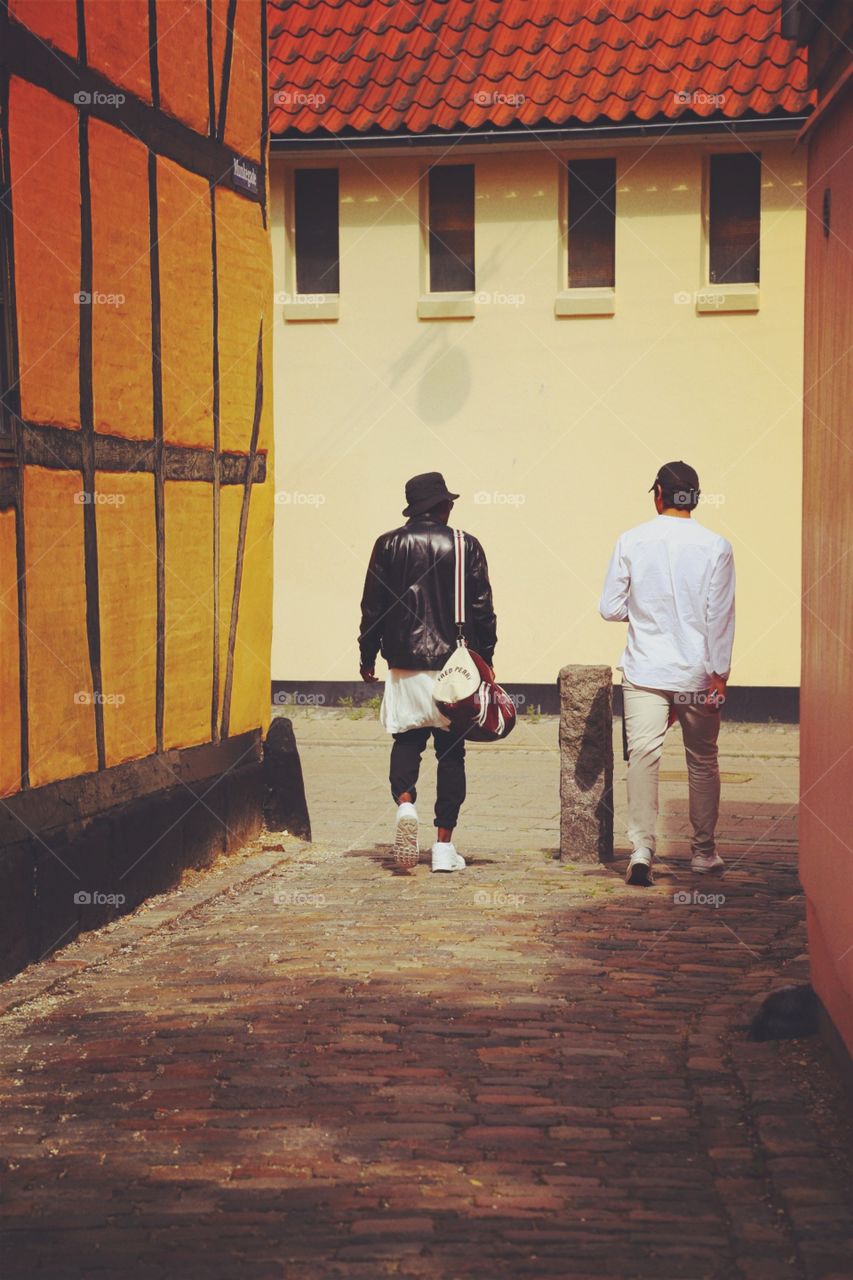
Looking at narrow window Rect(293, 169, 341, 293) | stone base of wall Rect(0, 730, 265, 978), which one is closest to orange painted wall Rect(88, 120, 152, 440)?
stone base of wall Rect(0, 730, 265, 978)

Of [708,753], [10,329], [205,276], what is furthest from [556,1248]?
[205,276]

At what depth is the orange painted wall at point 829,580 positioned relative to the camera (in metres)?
5.14

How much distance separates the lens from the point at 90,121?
25.0 ft

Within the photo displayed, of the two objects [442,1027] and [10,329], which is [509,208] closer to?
[10,329]

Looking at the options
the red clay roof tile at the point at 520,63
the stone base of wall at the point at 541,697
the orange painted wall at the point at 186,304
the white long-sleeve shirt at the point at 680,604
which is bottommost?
the stone base of wall at the point at 541,697

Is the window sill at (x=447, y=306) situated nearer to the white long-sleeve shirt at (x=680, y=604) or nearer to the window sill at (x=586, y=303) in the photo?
the window sill at (x=586, y=303)

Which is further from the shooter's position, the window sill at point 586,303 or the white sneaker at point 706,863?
the window sill at point 586,303

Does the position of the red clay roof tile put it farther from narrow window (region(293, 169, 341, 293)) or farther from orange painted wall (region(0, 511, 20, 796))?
orange painted wall (region(0, 511, 20, 796))

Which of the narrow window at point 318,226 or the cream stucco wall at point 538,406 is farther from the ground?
the narrow window at point 318,226

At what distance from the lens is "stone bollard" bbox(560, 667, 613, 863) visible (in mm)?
9266

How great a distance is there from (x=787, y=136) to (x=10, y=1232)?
44.1ft

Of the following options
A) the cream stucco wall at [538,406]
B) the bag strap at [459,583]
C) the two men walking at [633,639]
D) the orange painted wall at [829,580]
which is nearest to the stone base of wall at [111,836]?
the two men walking at [633,639]

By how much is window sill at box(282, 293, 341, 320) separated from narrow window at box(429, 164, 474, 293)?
35.8 inches

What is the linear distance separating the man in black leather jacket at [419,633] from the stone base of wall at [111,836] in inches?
38.1
